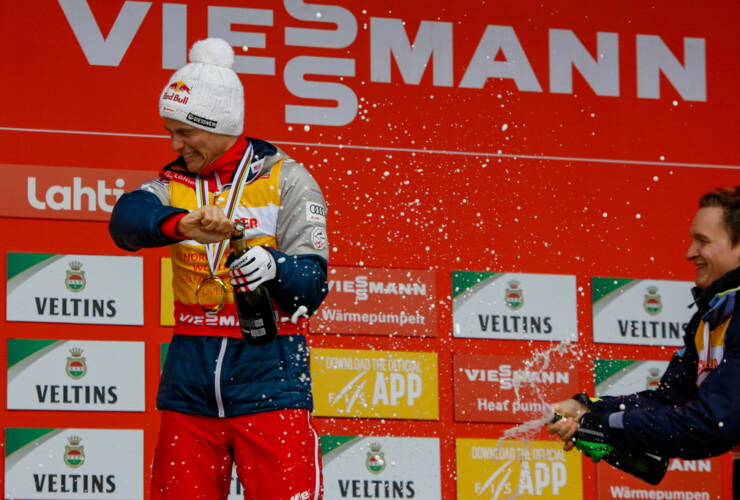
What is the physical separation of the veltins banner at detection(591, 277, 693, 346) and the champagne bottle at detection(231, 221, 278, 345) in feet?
7.35

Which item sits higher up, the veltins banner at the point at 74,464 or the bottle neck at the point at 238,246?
the bottle neck at the point at 238,246

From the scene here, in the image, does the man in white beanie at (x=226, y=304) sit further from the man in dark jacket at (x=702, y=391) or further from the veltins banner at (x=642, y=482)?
the veltins banner at (x=642, y=482)

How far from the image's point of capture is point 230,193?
2934mm

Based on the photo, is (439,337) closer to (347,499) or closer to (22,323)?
(347,499)

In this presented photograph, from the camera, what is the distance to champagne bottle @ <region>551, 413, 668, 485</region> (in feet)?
Result: 10.3

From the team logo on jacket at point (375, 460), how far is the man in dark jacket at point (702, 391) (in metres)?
1.16

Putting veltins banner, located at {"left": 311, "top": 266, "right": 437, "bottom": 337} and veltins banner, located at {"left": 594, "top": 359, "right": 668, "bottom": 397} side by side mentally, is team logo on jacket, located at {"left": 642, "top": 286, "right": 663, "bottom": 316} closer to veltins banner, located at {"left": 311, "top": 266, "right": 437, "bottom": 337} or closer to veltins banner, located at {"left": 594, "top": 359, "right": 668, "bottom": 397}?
veltins banner, located at {"left": 594, "top": 359, "right": 668, "bottom": 397}

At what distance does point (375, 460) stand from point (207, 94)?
1851 millimetres

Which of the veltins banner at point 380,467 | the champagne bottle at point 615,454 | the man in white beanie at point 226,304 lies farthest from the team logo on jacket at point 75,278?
the champagne bottle at point 615,454

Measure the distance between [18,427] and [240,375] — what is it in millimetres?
1579

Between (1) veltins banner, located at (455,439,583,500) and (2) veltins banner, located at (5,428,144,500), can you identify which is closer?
(2) veltins banner, located at (5,428,144,500)

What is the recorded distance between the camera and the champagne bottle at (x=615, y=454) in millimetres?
3148

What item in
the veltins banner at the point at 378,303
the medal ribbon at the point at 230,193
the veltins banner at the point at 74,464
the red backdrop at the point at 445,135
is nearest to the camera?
the medal ribbon at the point at 230,193

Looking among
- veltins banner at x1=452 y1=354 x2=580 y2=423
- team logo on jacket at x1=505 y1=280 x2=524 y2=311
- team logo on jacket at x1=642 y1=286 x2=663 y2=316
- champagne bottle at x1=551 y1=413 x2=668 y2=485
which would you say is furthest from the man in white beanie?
team logo on jacket at x1=642 y1=286 x2=663 y2=316
